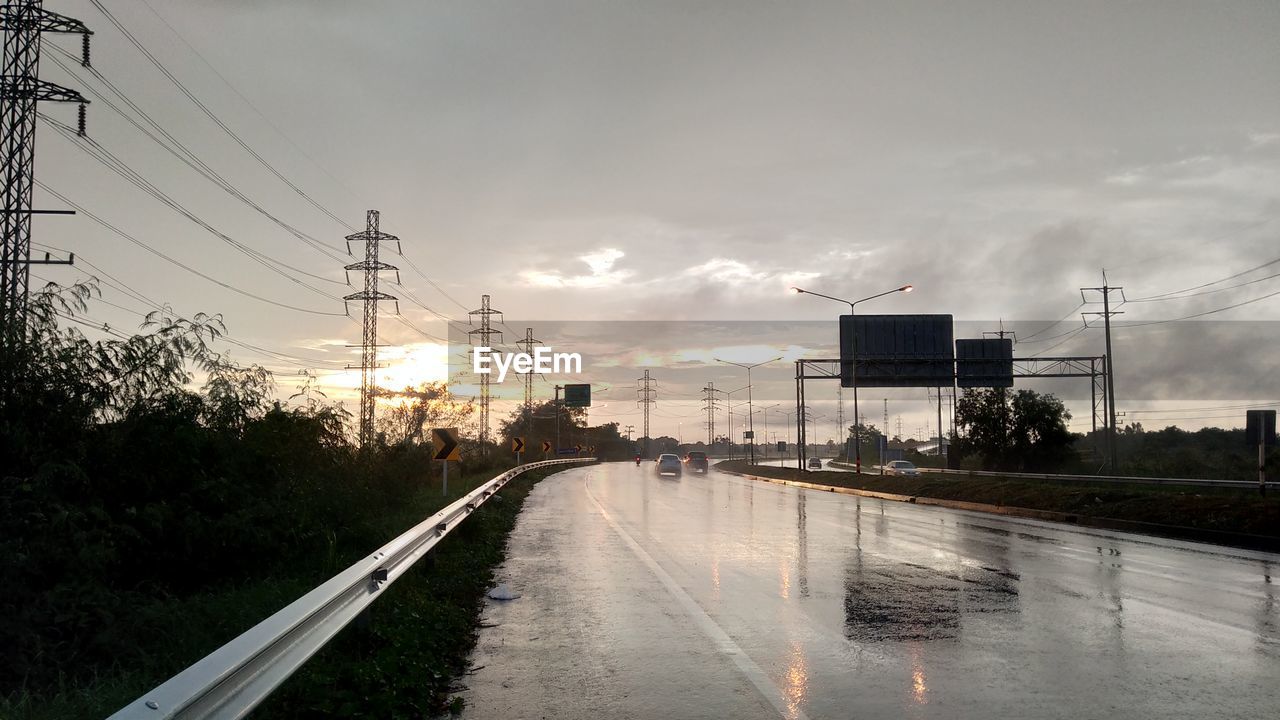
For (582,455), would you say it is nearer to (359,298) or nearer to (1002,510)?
(359,298)

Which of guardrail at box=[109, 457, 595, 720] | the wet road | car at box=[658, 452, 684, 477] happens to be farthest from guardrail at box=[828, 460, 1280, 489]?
guardrail at box=[109, 457, 595, 720]

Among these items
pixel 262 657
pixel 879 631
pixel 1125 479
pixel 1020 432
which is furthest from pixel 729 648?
pixel 1020 432

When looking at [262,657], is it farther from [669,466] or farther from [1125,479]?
[669,466]

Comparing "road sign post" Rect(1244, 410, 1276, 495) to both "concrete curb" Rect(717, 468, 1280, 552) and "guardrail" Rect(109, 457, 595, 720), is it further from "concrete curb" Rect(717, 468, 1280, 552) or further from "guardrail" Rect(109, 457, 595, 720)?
"guardrail" Rect(109, 457, 595, 720)

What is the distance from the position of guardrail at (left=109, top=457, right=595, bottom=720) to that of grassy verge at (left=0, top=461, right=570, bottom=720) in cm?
39

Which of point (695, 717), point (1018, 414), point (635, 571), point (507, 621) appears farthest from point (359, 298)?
point (1018, 414)

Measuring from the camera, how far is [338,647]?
7.52 metres

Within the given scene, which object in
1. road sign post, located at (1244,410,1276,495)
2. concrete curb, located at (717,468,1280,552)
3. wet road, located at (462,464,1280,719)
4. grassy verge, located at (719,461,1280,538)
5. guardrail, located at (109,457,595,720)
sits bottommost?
concrete curb, located at (717,468,1280,552)

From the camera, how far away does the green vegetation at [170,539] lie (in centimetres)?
760

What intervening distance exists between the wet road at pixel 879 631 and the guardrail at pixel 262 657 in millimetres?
1152

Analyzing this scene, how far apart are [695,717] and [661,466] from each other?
59.5 metres

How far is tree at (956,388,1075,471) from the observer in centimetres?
6581

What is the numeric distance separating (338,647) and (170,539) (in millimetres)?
7418

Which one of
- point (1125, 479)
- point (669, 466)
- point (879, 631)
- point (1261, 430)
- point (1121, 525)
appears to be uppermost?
point (1261, 430)
